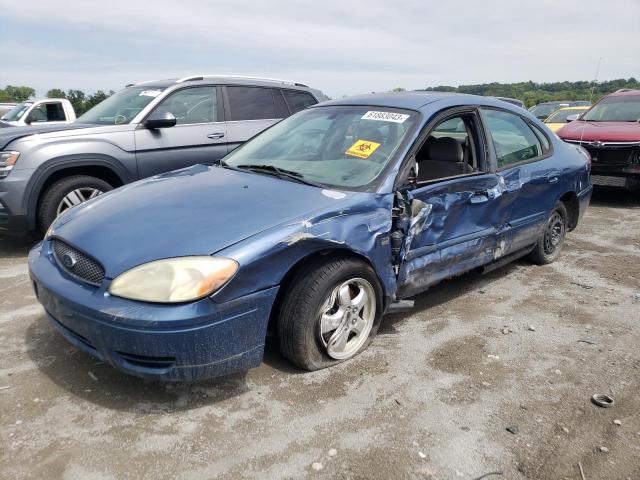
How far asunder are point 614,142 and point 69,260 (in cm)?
781

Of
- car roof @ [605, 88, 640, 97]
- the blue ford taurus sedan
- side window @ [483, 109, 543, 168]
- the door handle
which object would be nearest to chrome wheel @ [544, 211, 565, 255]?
the blue ford taurus sedan

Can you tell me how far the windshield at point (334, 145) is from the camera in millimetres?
3307

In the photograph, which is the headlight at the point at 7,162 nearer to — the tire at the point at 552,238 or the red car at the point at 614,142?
the tire at the point at 552,238

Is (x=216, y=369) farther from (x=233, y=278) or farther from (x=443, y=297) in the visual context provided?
(x=443, y=297)

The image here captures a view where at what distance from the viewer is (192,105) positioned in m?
6.16

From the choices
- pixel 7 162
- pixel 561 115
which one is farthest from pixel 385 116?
pixel 561 115

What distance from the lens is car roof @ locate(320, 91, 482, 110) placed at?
12.2 feet

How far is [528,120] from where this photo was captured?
4.59 meters

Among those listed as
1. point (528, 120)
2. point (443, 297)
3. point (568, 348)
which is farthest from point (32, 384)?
point (528, 120)

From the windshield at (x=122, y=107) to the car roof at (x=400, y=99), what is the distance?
107 inches

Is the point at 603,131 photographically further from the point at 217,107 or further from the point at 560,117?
the point at 560,117

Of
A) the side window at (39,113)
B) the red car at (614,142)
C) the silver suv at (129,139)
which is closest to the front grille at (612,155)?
the red car at (614,142)

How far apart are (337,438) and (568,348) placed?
1.81 metres

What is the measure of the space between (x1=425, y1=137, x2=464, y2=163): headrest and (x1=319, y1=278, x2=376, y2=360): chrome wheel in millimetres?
1255
